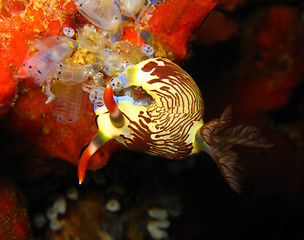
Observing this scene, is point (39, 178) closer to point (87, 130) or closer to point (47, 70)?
point (87, 130)

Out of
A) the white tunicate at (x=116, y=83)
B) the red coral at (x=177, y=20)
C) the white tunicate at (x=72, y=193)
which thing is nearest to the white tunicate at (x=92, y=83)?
the white tunicate at (x=116, y=83)

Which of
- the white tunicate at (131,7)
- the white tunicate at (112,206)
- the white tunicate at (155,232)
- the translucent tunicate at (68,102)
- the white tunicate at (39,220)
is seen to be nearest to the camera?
the white tunicate at (131,7)

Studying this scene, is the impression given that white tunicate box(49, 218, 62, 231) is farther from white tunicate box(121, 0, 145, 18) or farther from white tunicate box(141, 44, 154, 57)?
white tunicate box(121, 0, 145, 18)

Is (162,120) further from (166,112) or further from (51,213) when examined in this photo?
(51,213)

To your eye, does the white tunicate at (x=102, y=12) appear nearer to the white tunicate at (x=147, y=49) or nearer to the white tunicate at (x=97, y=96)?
the white tunicate at (x=147, y=49)

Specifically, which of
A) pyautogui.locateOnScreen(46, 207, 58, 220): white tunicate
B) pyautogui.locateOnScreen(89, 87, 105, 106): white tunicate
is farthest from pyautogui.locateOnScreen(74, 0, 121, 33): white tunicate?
pyautogui.locateOnScreen(46, 207, 58, 220): white tunicate

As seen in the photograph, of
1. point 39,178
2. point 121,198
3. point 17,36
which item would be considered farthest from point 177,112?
point 121,198
